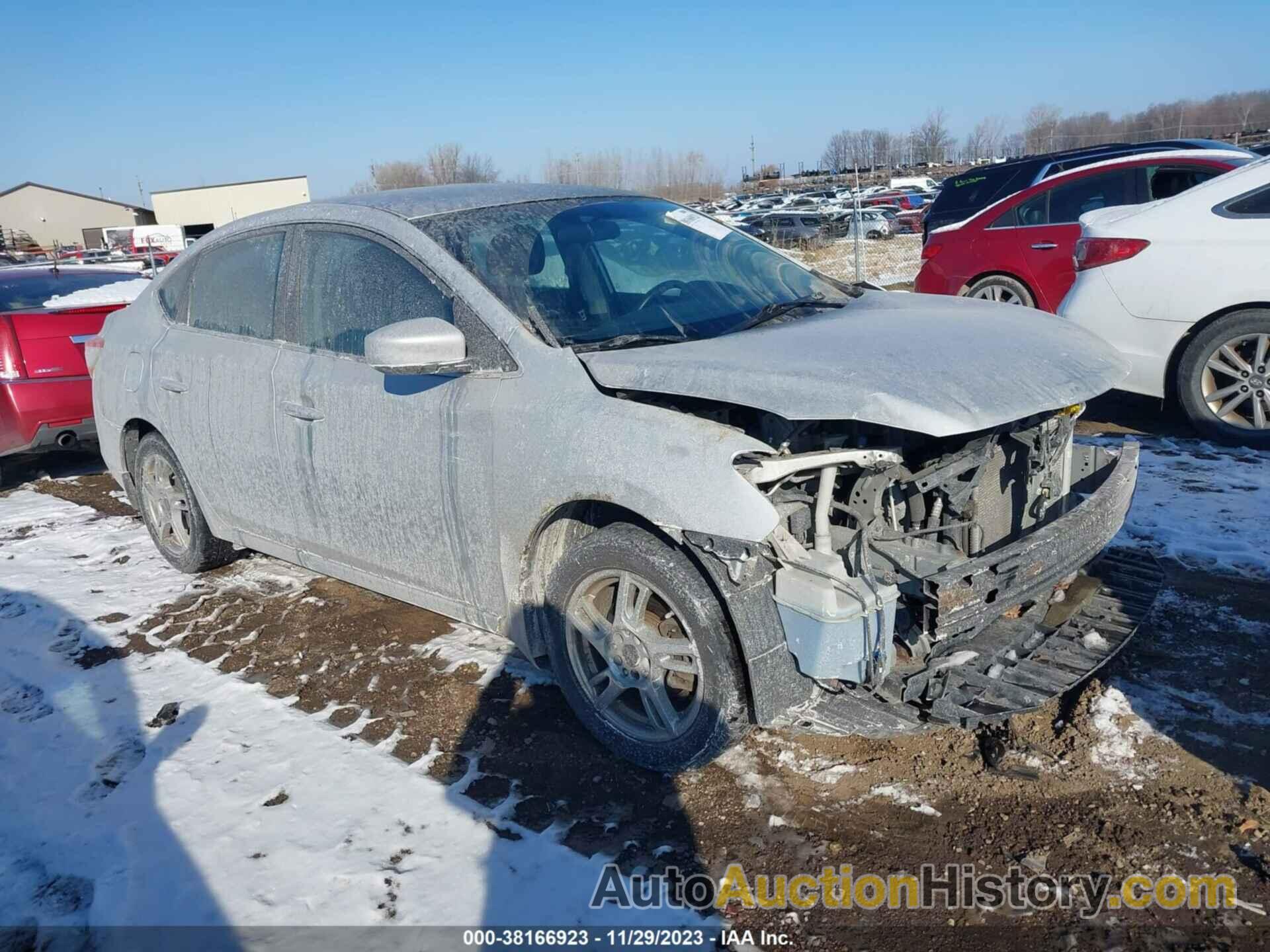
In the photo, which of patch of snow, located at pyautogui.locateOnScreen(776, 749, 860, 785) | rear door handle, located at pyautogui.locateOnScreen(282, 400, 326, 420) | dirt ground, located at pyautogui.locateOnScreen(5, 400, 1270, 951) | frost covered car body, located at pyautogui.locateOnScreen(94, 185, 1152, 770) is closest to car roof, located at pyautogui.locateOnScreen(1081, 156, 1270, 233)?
dirt ground, located at pyautogui.locateOnScreen(5, 400, 1270, 951)

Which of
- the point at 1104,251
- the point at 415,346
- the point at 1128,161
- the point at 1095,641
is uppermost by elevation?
the point at 1128,161

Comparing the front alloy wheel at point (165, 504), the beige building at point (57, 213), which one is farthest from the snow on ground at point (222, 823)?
the beige building at point (57, 213)

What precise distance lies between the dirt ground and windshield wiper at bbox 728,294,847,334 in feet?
4.87

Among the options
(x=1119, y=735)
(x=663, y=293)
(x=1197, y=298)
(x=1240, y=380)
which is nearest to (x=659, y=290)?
(x=663, y=293)

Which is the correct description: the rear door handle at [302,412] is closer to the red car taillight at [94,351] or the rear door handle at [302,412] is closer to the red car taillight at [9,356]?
the red car taillight at [94,351]

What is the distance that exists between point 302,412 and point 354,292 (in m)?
0.54

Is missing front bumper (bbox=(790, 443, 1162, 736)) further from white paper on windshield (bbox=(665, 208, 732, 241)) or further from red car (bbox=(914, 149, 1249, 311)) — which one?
red car (bbox=(914, 149, 1249, 311))

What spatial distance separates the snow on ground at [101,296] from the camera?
7.04m

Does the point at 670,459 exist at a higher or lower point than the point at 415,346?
lower

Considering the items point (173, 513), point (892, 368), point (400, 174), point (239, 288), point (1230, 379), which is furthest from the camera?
point (400, 174)

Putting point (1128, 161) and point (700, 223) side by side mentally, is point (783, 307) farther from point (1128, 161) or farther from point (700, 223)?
point (1128, 161)

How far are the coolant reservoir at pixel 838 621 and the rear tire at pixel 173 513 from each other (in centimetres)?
347

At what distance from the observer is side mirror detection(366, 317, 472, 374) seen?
307cm

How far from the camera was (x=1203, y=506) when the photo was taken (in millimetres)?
4875
